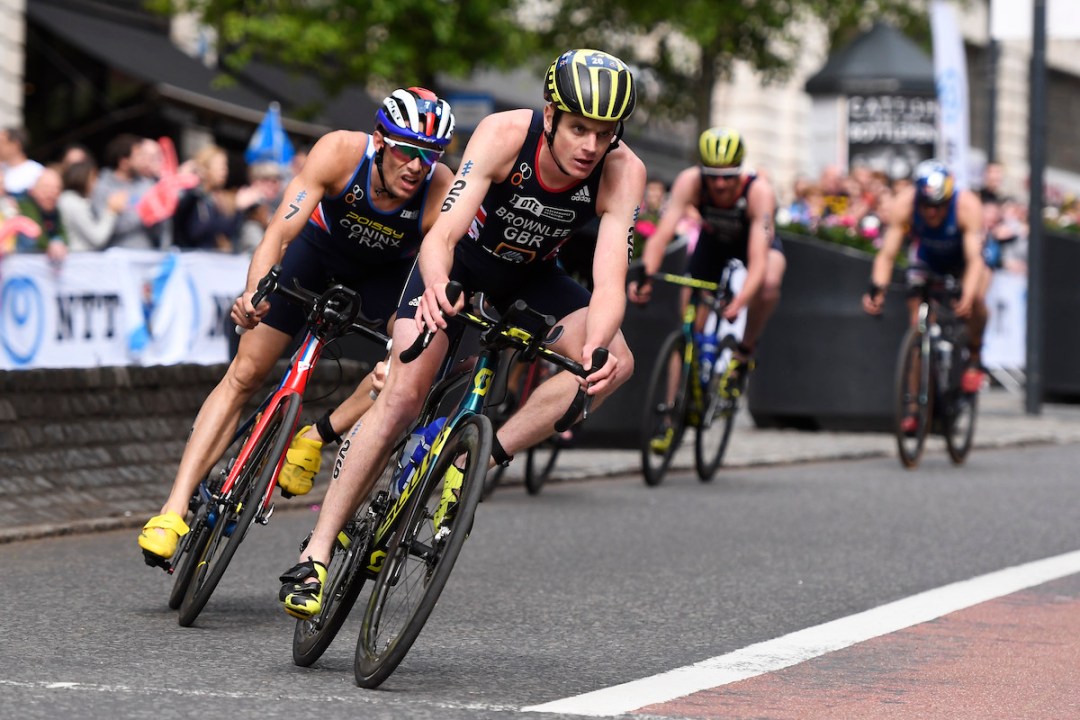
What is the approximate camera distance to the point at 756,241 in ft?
39.8

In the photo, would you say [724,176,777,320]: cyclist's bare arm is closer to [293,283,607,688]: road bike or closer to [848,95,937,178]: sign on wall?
[293,283,607,688]: road bike

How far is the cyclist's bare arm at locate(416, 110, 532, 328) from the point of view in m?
5.88

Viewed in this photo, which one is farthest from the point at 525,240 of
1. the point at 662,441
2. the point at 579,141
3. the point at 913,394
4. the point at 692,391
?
the point at 913,394

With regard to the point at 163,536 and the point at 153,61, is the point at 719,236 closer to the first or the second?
the point at 163,536

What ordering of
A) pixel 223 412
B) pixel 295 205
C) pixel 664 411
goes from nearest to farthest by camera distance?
pixel 295 205 < pixel 223 412 < pixel 664 411

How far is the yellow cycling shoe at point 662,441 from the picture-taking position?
12.0 m

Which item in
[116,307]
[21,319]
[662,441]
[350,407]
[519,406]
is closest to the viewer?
[350,407]

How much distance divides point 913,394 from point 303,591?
820 cm

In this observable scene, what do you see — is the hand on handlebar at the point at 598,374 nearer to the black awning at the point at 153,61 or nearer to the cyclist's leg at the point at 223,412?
the cyclist's leg at the point at 223,412

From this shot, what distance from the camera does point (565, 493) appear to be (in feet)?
38.0

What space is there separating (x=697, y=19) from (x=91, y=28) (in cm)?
825

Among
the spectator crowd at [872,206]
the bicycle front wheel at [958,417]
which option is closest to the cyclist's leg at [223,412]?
the bicycle front wheel at [958,417]

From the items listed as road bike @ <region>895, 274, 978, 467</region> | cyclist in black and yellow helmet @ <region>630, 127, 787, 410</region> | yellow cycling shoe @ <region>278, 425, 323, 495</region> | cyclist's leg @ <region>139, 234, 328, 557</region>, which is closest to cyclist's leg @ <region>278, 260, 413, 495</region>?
yellow cycling shoe @ <region>278, 425, 323, 495</region>

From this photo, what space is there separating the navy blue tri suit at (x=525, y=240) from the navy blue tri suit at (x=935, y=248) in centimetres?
738
